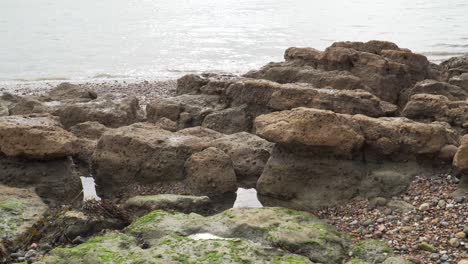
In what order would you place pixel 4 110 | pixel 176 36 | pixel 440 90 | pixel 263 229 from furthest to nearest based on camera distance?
pixel 176 36 < pixel 4 110 < pixel 440 90 < pixel 263 229

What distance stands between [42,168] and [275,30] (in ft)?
133

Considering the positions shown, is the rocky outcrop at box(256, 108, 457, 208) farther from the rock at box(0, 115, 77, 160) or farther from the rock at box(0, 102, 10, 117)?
the rock at box(0, 102, 10, 117)

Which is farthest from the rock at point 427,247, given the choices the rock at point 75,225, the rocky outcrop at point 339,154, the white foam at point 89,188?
the white foam at point 89,188

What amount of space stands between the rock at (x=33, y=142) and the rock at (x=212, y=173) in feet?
7.31

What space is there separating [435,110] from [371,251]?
5.37 meters

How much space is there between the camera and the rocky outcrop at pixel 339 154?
9.62 meters

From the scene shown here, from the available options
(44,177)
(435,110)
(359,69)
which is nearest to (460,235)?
(435,110)

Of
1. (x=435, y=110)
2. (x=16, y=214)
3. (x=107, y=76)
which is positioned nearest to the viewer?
(x=16, y=214)

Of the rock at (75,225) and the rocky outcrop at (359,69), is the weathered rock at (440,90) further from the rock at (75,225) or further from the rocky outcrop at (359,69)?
the rock at (75,225)

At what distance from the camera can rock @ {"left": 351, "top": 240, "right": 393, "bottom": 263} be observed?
7.35 metres

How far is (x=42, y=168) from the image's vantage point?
10109mm

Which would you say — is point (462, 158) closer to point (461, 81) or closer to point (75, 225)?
point (75, 225)

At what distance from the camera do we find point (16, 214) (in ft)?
27.9

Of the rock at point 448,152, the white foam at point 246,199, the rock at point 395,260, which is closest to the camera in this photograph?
the rock at point 395,260
